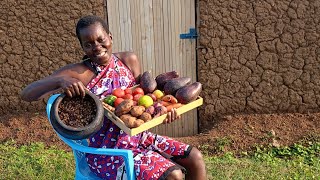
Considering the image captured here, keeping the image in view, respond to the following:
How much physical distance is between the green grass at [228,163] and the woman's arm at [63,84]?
5.43 ft

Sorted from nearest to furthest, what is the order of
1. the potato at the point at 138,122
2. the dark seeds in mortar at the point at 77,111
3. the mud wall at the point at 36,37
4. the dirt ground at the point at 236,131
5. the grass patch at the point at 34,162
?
the potato at the point at 138,122 < the dark seeds in mortar at the point at 77,111 < the grass patch at the point at 34,162 < the dirt ground at the point at 236,131 < the mud wall at the point at 36,37

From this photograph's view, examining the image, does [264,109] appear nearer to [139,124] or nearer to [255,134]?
[255,134]

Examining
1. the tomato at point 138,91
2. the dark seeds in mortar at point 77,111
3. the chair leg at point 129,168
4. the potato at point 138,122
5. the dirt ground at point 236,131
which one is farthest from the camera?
the dirt ground at point 236,131

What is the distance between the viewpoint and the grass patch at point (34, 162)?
13.5 feet

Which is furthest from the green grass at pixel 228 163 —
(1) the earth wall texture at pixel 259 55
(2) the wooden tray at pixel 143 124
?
(2) the wooden tray at pixel 143 124

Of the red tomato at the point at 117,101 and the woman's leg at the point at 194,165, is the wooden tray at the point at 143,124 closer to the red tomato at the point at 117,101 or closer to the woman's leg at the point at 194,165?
the red tomato at the point at 117,101

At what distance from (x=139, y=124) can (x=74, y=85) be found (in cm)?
43

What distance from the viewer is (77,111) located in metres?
2.39

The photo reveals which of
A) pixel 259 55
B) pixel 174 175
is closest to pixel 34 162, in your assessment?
pixel 174 175

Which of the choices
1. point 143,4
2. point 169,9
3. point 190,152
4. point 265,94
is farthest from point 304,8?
point 190,152

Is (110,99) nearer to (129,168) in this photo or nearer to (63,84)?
(63,84)

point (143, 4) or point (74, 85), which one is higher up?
point (143, 4)

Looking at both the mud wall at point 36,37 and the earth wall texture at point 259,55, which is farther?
the mud wall at point 36,37

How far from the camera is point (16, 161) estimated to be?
4500 mm
